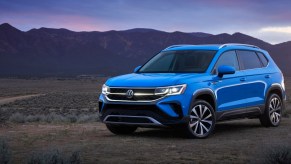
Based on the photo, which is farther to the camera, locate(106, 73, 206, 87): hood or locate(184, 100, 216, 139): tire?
locate(184, 100, 216, 139): tire

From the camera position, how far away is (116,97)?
10.2 m

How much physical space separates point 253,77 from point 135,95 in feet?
10.1

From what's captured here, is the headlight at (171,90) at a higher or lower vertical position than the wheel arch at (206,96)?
higher

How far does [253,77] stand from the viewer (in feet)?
38.4

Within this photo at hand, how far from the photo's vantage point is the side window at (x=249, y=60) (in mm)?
11670

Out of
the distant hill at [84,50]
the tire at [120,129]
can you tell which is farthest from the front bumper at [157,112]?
the distant hill at [84,50]

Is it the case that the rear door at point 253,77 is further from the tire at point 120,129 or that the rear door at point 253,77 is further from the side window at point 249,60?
the tire at point 120,129

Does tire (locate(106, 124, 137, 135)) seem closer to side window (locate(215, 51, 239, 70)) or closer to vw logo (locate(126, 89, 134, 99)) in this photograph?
vw logo (locate(126, 89, 134, 99))

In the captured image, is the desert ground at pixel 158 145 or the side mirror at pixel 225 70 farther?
the side mirror at pixel 225 70

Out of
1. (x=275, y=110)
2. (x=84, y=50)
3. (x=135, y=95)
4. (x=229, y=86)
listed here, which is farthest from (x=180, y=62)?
(x=84, y=50)

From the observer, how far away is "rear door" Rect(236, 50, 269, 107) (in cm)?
1152

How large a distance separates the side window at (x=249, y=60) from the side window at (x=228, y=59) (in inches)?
8.2

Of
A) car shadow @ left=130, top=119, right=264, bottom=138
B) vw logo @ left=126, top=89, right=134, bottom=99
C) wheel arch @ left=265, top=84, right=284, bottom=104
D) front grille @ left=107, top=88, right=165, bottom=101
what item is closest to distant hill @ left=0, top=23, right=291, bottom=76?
car shadow @ left=130, top=119, right=264, bottom=138

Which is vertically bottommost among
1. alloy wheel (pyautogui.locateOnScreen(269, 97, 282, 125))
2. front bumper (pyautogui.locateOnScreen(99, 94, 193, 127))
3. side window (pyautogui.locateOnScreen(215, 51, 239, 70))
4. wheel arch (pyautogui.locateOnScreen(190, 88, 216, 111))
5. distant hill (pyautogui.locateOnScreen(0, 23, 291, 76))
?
distant hill (pyautogui.locateOnScreen(0, 23, 291, 76))
